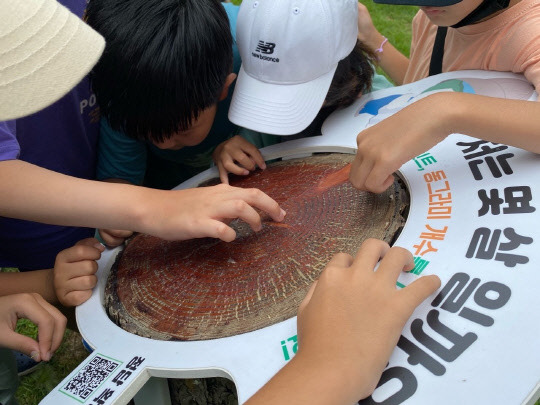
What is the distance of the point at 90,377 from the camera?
3.54ft

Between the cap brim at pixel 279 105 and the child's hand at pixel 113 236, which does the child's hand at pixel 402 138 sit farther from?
the child's hand at pixel 113 236

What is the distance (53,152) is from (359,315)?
1.32 meters

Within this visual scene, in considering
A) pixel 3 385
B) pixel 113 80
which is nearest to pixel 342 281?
pixel 113 80

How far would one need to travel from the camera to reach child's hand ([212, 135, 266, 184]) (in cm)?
167

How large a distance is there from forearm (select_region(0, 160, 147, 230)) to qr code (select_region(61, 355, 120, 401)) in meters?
0.32

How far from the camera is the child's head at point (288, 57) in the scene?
60.6 inches

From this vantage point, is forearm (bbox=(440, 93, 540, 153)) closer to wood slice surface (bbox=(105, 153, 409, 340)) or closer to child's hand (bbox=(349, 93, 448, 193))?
child's hand (bbox=(349, 93, 448, 193))

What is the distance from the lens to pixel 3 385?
5.68 feet

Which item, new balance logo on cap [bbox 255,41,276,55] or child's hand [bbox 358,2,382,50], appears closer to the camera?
new balance logo on cap [bbox 255,41,276,55]

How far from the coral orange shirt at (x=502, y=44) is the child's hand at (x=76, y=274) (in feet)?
4.07

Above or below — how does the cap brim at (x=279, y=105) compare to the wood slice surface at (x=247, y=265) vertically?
above

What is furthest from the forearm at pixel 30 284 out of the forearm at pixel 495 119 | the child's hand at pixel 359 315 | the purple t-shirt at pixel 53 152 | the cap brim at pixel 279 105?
the forearm at pixel 495 119

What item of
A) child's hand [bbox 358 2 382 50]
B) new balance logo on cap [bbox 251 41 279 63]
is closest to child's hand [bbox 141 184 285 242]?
new balance logo on cap [bbox 251 41 279 63]

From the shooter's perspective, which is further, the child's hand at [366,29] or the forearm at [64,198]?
the child's hand at [366,29]
